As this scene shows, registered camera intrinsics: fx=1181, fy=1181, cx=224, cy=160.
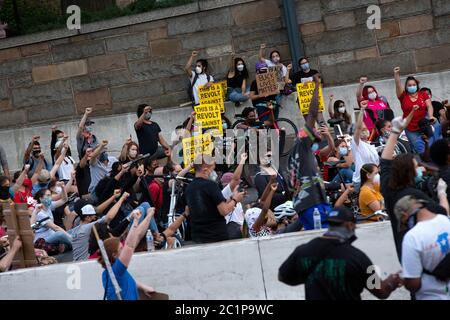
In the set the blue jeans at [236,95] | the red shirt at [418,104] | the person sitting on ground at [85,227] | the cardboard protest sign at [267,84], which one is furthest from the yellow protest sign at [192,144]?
the blue jeans at [236,95]

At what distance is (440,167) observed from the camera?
33.6 ft

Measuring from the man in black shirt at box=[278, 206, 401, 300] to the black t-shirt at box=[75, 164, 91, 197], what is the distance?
838 centimetres

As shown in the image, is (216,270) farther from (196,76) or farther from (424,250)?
(196,76)

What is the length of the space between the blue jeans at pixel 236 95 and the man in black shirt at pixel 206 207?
8.50 m

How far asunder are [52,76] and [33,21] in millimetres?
1130

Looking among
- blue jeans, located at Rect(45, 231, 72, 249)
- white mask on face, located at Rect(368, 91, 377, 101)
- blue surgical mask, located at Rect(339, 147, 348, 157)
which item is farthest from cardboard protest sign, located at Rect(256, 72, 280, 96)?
blue jeans, located at Rect(45, 231, 72, 249)

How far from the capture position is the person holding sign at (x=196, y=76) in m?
20.8

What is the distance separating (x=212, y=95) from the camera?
1939 centimetres

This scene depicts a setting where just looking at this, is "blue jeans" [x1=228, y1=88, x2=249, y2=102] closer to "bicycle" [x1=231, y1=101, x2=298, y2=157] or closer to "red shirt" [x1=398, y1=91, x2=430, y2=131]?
"bicycle" [x1=231, y1=101, x2=298, y2=157]

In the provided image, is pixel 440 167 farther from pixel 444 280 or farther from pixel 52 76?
pixel 52 76

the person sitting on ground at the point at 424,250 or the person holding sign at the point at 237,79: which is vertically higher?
the person holding sign at the point at 237,79

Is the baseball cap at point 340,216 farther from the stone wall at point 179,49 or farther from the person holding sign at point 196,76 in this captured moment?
the stone wall at point 179,49

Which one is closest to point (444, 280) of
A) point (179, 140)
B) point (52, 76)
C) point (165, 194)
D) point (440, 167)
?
point (440, 167)

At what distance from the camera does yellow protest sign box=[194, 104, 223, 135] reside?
723 inches
